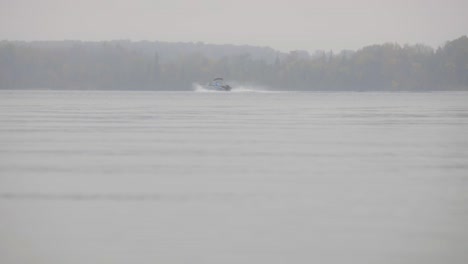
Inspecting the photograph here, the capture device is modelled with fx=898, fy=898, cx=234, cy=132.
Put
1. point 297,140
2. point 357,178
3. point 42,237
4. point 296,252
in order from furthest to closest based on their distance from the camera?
point 297,140 → point 357,178 → point 42,237 → point 296,252

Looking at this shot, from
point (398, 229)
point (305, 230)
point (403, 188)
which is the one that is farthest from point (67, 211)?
point (403, 188)

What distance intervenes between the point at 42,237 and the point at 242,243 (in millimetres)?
2729

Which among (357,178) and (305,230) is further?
(357,178)

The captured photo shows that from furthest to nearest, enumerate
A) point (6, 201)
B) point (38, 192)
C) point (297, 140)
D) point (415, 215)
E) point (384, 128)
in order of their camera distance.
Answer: point (384, 128)
point (297, 140)
point (38, 192)
point (6, 201)
point (415, 215)

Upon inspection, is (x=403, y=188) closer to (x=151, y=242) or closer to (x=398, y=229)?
(x=398, y=229)

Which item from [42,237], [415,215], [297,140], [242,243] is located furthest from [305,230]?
[297,140]

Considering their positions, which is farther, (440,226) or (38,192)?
(38,192)

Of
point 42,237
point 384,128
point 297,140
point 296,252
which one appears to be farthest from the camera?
point 384,128

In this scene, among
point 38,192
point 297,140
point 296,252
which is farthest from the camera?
point 297,140

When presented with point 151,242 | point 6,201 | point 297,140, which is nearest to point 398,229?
point 151,242

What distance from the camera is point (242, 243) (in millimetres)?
11602

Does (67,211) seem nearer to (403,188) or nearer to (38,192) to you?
(38,192)

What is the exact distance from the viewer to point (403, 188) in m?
16.9

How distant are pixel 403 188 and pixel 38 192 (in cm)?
680
